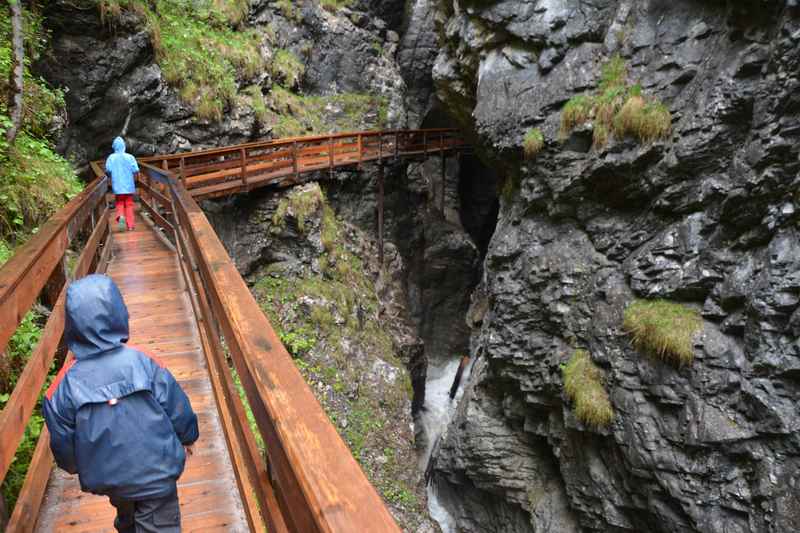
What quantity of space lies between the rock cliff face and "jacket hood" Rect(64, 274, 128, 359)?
7.36m

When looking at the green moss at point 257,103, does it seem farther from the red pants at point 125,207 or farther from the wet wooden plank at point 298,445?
the wet wooden plank at point 298,445

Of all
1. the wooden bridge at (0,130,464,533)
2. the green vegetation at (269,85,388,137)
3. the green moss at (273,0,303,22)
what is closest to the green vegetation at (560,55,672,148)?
the wooden bridge at (0,130,464,533)

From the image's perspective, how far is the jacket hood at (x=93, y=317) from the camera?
1907mm

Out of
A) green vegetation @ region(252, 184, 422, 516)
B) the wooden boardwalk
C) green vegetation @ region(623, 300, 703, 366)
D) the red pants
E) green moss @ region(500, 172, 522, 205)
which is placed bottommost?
green vegetation @ region(252, 184, 422, 516)

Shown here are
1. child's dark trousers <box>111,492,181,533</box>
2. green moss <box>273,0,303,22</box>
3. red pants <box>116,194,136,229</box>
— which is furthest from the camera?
green moss <box>273,0,303,22</box>

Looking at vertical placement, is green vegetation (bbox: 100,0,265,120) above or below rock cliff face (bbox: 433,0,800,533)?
above

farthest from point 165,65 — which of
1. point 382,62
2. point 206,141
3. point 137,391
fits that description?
point 137,391

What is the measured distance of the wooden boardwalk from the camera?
2.77m

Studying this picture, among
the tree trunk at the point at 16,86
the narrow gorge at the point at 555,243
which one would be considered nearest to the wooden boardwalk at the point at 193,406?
the tree trunk at the point at 16,86

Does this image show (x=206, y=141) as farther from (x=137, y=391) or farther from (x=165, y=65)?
(x=137, y=391)

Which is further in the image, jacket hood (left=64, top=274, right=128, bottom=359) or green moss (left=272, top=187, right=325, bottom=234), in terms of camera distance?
green moss (left=272, top=187, right=325, bottom=234)

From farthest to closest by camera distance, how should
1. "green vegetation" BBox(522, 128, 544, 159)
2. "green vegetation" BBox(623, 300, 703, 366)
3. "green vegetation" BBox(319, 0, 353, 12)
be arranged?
"green vegetation" BBox(319, 0, 353, 12), "green vegetation" BBox(522, 128, 544, 159), "green vegetation" BBox(623, 300, 703, 366)

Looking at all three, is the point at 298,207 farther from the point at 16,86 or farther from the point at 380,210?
the point at 16,86

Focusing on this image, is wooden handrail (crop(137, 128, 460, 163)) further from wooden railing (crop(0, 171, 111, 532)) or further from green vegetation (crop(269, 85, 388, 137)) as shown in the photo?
wooden railing (crop(0, 171, 111, 532))
